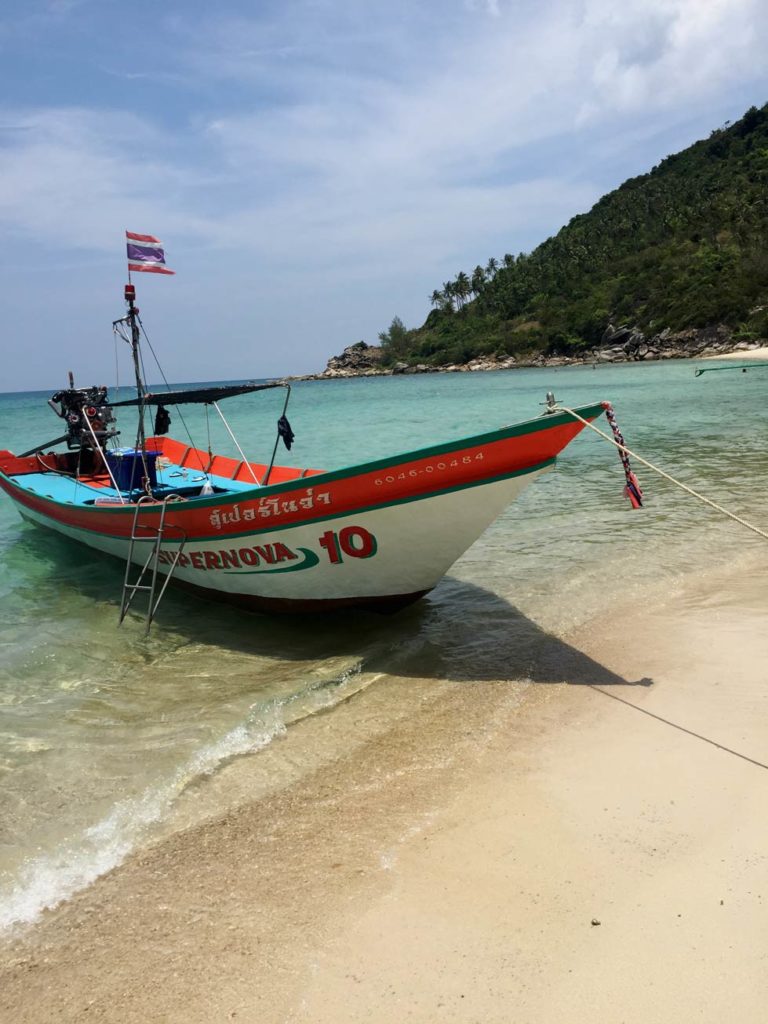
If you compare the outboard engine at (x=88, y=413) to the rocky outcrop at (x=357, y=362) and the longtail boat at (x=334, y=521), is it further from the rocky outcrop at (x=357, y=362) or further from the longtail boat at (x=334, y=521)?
the rocky outcrop at (x=357, y=362)

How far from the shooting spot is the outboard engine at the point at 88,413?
1176 centimetres

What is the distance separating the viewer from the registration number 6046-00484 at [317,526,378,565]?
6133mm

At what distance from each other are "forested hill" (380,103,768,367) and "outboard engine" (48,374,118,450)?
218 ft

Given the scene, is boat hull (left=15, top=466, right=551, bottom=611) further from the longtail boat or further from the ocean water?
the ocean water

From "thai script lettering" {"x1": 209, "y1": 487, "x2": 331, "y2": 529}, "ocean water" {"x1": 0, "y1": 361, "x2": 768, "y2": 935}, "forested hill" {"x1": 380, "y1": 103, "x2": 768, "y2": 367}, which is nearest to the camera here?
"ocean water" {"x1": 0, "y1": 361, "x2": 768, "y2": 935}

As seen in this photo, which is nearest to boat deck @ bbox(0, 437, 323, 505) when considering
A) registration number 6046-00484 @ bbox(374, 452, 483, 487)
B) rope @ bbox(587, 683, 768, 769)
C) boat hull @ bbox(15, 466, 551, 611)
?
boat hull @ bbox(15, 466, 551, 611)

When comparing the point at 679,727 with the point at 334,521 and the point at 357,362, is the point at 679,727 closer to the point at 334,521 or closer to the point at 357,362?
the point at 334,521

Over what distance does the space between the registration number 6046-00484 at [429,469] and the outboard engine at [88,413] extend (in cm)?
770

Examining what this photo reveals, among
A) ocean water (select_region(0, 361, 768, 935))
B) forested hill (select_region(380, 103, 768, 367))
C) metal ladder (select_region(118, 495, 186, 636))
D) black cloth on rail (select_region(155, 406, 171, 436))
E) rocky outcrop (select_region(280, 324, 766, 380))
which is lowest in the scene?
ocean water (select_region(0, 361, 768, 935))

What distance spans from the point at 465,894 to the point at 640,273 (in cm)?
9729

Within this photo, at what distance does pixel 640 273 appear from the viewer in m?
88.8

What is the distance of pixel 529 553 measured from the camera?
30.5ft

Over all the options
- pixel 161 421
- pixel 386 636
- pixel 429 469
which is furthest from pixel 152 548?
pixel 429 469

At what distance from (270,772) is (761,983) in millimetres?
2874
